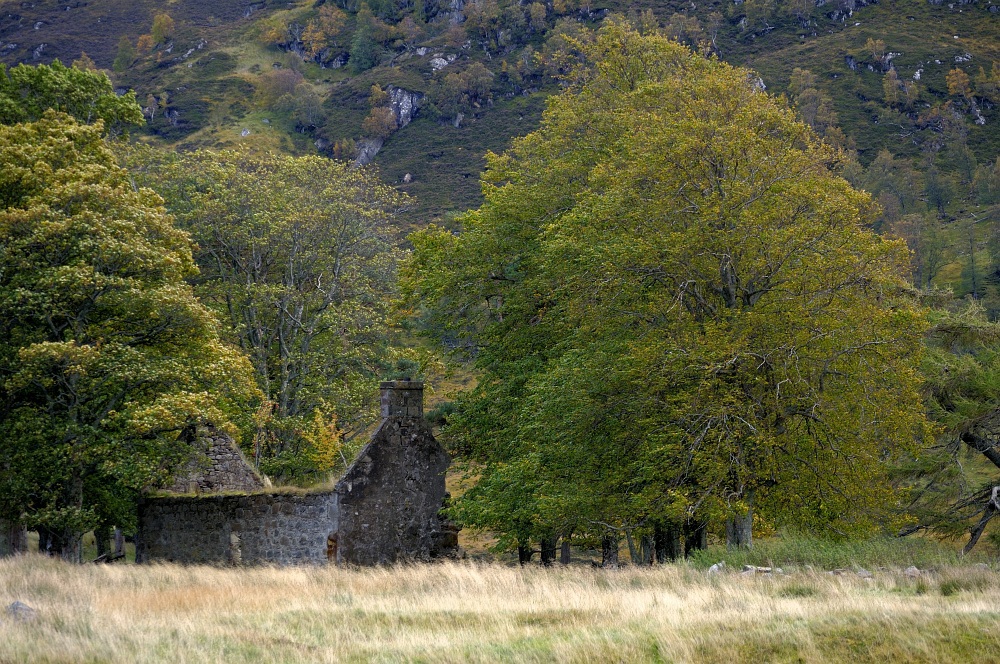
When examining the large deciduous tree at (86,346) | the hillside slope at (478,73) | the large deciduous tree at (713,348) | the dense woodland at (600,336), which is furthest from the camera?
the hillside slope at (478,73)

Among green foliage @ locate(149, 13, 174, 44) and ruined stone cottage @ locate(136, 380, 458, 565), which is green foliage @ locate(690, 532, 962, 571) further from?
green foliage @ locate(149, 13, 174, 44)

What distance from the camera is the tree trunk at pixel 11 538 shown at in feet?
68.1

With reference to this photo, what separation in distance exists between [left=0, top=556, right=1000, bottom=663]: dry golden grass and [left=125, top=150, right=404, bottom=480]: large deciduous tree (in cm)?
1839

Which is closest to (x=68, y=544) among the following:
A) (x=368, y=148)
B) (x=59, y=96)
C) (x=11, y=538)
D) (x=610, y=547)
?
(x=11, y=538)

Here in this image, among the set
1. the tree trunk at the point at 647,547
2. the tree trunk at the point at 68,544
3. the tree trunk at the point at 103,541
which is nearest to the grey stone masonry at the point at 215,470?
the tree trunk at the point at 68,544

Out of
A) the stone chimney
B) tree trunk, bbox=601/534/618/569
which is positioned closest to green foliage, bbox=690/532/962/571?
tree trunk, bbox=601/534/618/569

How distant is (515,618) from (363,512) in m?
7.22

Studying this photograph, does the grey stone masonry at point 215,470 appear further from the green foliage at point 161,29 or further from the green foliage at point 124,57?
the green foliage at point 161,29

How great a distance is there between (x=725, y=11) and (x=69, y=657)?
596 feet

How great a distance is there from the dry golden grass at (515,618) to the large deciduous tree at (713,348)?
3.36 meters

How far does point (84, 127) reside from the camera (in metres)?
21.8

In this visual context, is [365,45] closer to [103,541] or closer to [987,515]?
[103,541]

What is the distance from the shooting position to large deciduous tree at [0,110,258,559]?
18391mm

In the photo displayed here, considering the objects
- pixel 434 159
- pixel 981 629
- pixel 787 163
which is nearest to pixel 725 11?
pixel 434 159
